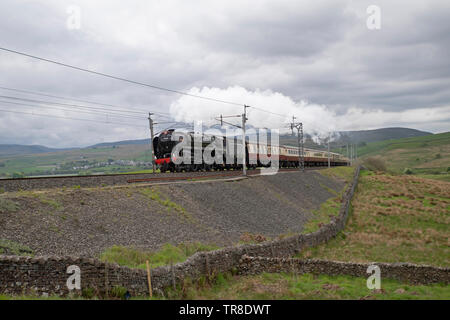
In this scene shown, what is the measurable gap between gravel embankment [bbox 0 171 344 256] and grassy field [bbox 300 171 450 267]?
12.4 feet

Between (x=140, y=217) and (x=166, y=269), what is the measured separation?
6.28m

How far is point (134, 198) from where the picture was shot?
62.5 feet

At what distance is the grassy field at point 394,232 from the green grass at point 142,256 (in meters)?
8.20

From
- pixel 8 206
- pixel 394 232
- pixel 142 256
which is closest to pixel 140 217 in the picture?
pixel 142 256

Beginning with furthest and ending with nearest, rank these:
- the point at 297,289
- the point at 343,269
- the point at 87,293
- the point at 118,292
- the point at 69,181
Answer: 1. the point at 69,181
2. the point at 343,269
3. the point at 297,289
4. the point at 118,292
5. the point at 87,293

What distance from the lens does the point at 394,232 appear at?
28.6 m

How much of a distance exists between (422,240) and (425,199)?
975 inches

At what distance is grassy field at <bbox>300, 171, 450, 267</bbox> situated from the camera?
826 inches

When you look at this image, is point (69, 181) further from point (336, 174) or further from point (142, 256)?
point (336, 174)

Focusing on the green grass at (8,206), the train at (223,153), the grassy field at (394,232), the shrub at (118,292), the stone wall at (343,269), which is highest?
the train at (223,153)

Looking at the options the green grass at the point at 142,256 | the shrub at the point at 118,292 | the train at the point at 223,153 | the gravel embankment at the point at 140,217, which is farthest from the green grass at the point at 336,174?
the shrub at the point at 118,292

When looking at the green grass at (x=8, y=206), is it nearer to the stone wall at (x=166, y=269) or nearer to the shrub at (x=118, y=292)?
the stone wall at (x=166, y=269)

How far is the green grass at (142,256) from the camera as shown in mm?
12344
